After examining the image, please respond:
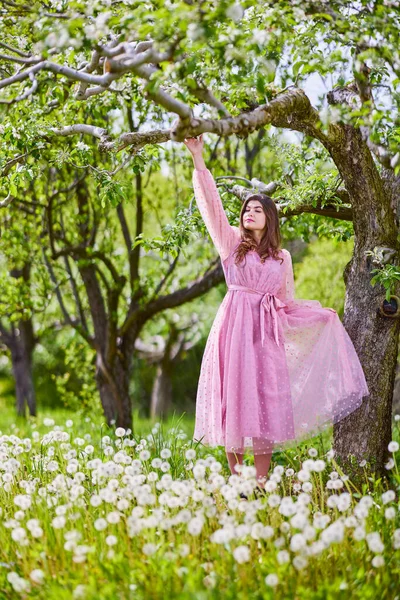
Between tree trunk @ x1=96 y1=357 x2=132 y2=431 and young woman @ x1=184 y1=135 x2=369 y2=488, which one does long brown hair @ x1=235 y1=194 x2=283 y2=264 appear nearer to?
young woman @ x1=184 y1=135 x2=369 y2=488

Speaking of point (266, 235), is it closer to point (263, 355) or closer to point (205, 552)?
point (263, 355)

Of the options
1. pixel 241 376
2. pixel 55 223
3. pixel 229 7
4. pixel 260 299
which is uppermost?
pixel 229 7

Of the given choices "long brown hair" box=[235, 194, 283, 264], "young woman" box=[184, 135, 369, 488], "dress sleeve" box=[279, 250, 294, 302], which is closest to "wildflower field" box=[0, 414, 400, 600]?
"young woman" box=[184, 135, 369, 488]

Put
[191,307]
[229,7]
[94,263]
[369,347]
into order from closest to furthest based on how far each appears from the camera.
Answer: [229,7], [369,347], [94,263], [191,307]

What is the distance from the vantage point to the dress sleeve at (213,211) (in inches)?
194

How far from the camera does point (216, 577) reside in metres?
3.20

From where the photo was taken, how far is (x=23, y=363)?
12.7m

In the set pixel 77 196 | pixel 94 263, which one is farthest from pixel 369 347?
pixel 77 196

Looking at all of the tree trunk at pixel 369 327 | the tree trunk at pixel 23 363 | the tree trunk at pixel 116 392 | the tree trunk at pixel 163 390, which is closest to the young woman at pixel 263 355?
the tree trunk at pixel 369 327

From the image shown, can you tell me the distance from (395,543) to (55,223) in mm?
7178

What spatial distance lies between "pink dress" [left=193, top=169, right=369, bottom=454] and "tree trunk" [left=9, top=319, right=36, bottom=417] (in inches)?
311

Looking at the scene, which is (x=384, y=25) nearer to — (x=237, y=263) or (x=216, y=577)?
(x=237, y=263)

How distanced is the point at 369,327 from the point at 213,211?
1.38 meters

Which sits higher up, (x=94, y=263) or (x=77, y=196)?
(x=77, y=196)
